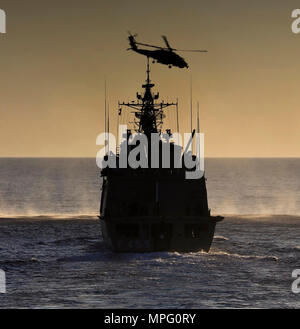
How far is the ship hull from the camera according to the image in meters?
60.8

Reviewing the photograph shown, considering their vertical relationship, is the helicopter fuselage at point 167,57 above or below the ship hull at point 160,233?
above

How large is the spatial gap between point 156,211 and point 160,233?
1.82 m

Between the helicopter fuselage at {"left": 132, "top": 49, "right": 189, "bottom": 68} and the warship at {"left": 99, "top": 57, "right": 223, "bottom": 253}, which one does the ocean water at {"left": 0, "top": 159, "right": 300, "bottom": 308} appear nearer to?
the warship at {"left": 99, "top": 57, "right": 223, "bottom": 253}

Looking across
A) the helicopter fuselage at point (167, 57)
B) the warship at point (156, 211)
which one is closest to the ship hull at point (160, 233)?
the warship at point (156, 211)

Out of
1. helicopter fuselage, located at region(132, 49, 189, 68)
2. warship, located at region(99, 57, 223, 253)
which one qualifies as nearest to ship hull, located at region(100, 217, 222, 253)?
warship, located at region(99, 57, 223, 253)

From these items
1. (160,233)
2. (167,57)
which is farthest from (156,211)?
(167,57)

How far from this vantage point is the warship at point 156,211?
6106 cm

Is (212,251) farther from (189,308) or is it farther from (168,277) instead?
(189,308)

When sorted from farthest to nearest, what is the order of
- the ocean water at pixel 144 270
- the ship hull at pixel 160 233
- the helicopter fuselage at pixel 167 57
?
the helicopter fuselage at pixel 167 57 < the ship hull at pixel 160 233 < the ocean water at pixel 144 270

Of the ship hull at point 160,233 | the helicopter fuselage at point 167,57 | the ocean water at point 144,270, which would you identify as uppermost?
the helicopter fuselage at point 167,57

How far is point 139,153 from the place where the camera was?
6581 centimetres

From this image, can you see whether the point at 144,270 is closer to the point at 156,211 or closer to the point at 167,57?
the point at 156,211

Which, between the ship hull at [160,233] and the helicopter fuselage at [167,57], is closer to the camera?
the ship hull at [160,233]

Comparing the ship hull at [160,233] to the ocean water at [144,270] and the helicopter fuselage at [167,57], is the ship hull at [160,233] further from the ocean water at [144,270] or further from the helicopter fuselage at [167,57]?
the helicopter fuselage at [167,57]
